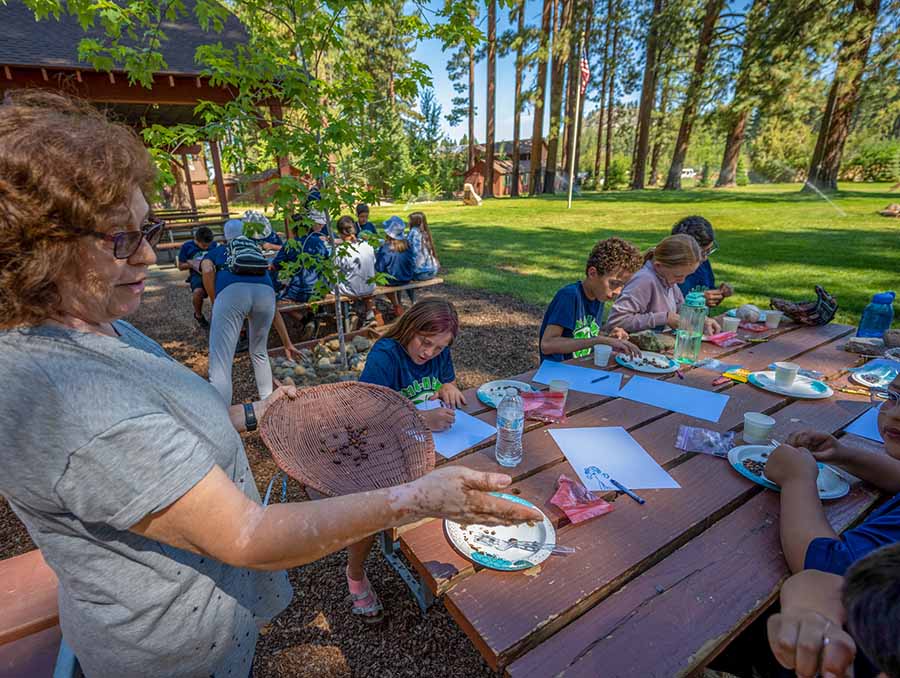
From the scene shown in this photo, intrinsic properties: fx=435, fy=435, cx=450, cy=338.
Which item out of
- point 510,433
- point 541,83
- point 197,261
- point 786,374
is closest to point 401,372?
point 510,433

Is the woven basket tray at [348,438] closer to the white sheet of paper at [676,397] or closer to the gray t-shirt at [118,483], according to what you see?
the gray t-shirt at [118,483]

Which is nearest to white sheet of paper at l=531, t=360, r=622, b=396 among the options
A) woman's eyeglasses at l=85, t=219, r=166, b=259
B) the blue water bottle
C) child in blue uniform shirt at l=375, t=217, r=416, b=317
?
woman's eyeglasses at l=85, t=219, r=166, b=259

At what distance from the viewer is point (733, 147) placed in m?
23.6

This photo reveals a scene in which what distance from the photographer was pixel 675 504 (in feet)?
4.69

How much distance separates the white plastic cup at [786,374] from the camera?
7.22ft

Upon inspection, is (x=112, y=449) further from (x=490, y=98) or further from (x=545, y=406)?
(x=490, y=98)

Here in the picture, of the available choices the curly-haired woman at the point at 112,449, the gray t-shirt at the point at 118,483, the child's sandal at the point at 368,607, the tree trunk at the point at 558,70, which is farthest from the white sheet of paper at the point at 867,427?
the tree trunk at the point at 558,70

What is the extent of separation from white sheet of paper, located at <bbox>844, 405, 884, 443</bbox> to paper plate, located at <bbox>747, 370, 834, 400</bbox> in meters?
0.20

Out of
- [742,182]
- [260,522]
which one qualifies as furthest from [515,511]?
[742,182]

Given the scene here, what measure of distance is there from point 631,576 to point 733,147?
29075 millimetres

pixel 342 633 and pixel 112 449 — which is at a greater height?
pixel 112 449

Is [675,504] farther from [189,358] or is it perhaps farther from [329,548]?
[189,358]

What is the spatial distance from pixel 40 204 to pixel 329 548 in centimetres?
80

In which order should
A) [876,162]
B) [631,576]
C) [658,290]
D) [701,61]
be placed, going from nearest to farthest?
1. [631,576]
2. [658,290]
3. [701,61]
4. [876,162]
